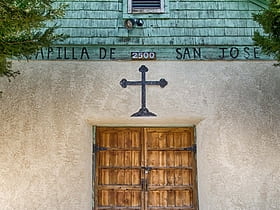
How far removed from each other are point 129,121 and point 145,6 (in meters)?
1.59

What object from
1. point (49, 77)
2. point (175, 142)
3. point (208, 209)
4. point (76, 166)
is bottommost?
point (208, 209)

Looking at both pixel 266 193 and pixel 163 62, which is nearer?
pixel 266 193

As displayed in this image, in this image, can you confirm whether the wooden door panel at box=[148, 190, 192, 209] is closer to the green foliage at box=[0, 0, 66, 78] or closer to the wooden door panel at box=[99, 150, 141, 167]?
the wooden door panel at box=[99, 150, 141, 167]

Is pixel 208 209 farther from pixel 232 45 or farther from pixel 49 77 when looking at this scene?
pixel 49 77

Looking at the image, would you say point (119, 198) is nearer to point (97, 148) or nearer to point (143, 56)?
point (97, 148)

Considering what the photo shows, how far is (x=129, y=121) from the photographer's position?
15.7 feet

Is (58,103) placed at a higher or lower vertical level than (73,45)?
lower

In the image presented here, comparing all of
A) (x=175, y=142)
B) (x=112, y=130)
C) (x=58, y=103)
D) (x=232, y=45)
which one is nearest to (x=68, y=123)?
(x=58, y=103)

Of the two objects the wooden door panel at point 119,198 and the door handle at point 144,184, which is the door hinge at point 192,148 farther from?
the wooden door panel at point 119,198

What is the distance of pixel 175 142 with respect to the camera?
16.0ft

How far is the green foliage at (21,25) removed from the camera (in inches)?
138

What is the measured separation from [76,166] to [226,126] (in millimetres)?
1943

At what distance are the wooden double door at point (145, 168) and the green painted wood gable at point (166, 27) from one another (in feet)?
3.45

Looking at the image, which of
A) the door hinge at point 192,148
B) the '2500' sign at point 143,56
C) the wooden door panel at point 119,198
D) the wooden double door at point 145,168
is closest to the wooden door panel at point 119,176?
the wooden double door at point 145,168
